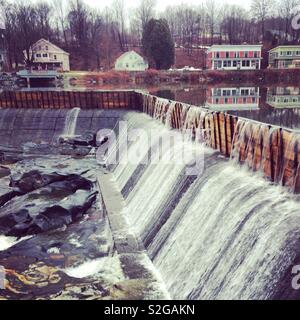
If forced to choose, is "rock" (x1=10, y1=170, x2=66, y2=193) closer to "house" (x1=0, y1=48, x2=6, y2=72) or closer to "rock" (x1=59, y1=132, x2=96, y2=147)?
"rock" (x1=59, y1=132, x2=96, y2=147)

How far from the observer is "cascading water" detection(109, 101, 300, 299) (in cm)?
604

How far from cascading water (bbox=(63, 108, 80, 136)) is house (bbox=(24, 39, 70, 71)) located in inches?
1703

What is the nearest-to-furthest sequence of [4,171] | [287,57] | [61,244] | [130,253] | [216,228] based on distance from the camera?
[216,228] < [130,253] < [61,244] < [4,171] < [287,57]

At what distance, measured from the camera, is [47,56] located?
2625 inches

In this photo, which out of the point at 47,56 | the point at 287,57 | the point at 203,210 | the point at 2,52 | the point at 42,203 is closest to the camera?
the point at 203,210

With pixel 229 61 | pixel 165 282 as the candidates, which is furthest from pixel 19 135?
pixel 229 61

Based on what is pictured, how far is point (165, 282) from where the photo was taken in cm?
795

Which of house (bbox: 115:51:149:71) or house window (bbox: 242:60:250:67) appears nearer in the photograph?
house window (bbox: 242:60:250:67)

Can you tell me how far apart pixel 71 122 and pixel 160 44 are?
117ft

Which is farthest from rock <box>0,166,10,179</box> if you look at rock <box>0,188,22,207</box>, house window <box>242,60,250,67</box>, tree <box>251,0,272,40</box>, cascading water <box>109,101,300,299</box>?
tree <box>251,0,272,40</box>

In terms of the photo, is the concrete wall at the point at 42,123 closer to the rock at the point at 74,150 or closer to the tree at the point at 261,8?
the rock at the point at 74,150

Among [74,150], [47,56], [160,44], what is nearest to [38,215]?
[74,150]

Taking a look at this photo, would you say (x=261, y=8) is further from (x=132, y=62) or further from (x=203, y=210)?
(x=203, y=210)
